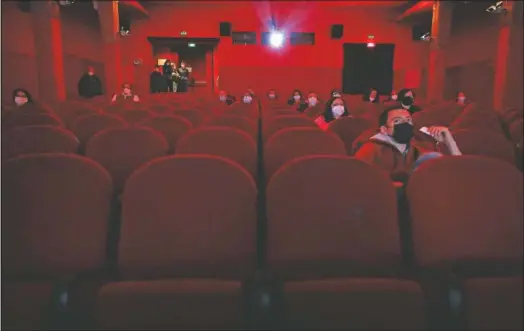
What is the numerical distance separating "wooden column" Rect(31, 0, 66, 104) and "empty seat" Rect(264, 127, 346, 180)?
1116 cm

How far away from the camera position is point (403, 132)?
3547 millimetres

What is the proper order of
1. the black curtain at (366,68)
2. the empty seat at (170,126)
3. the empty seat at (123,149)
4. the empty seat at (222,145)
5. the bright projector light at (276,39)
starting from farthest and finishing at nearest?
the black curtain at (366,68) < the bright projector light at (276,39) < the empty seat at (170,126) < the empty seat at (222,145) < the empty seat at (123,149)

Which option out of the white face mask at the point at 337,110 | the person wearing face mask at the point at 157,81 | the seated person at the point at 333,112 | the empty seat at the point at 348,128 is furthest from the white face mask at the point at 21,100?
the person wearing face mask at the point at 157,81

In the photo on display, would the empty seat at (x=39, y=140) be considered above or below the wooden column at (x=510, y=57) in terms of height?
below

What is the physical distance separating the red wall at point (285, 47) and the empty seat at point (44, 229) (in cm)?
2092

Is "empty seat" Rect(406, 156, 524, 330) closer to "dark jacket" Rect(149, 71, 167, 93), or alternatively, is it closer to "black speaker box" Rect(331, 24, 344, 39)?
"dark jacket" Rect(149, 71, 167, 93)

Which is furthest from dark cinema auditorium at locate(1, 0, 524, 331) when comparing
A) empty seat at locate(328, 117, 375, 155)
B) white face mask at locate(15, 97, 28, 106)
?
white face mask at locate(15, 97, 28, 106)

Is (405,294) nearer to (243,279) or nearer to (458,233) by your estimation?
(458,233)

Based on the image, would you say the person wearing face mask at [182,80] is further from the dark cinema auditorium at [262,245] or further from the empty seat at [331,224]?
the empty seat at [331,224]

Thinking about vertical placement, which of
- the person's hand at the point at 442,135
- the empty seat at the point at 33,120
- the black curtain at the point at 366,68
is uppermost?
the black curtain at the point at 366,68

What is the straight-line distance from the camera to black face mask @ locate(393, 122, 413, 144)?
140 inches

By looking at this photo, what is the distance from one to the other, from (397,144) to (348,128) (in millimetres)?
2217

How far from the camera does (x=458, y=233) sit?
2.36 metres

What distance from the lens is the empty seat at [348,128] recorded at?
19.0ft
